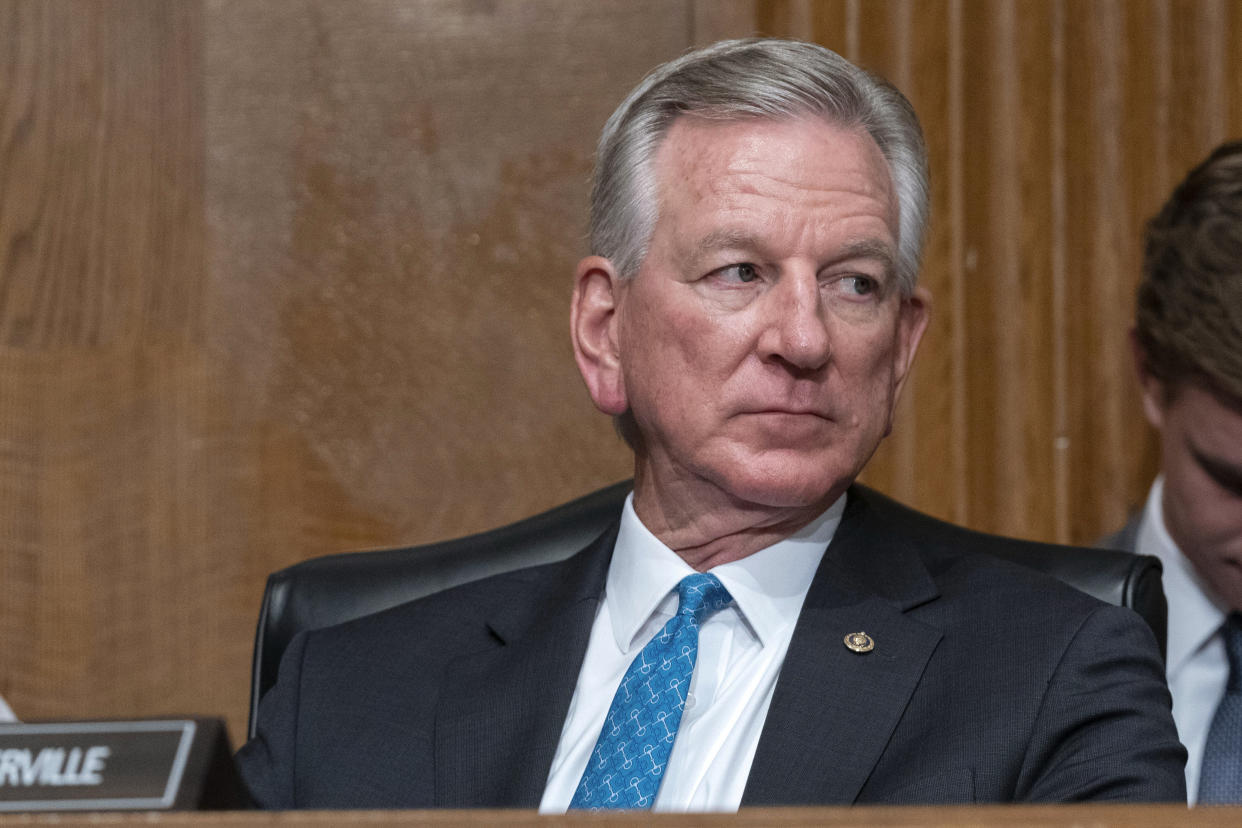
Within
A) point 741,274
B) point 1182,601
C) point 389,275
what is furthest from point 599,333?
point 1182,601

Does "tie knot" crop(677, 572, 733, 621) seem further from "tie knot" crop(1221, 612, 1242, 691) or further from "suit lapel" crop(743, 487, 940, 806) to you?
"tie knot" crop(1221, 612, 1242, 691)

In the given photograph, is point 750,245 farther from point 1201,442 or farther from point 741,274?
point 1201,442

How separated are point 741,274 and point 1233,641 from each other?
1051mm

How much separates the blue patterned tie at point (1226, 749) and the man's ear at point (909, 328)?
76cm

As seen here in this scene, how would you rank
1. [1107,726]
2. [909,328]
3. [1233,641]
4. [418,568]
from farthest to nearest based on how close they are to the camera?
[1233,641]
[418,568]
[909,328]
[1107,726]

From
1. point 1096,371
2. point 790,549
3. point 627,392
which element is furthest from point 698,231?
point 1096,371

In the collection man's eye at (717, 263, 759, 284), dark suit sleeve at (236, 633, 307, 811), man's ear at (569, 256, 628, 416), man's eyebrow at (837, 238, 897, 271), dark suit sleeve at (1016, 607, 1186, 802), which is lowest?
dark suit sleeve at (236, 633, 307, 811)

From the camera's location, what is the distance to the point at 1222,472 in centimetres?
203

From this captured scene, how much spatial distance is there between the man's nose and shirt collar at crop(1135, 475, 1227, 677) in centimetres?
85

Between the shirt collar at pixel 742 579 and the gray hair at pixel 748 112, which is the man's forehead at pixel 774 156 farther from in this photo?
the shirt collar at pixel 742 579

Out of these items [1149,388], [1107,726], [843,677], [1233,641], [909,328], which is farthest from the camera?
[1149,388]

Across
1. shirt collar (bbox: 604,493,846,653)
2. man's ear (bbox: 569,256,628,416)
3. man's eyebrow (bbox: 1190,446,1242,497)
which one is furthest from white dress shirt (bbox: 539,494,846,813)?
man's eyebrow (bbox: 1190,446,1242,497)

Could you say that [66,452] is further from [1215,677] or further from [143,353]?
[1215,677]

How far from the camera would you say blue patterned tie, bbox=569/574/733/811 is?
1.42m
